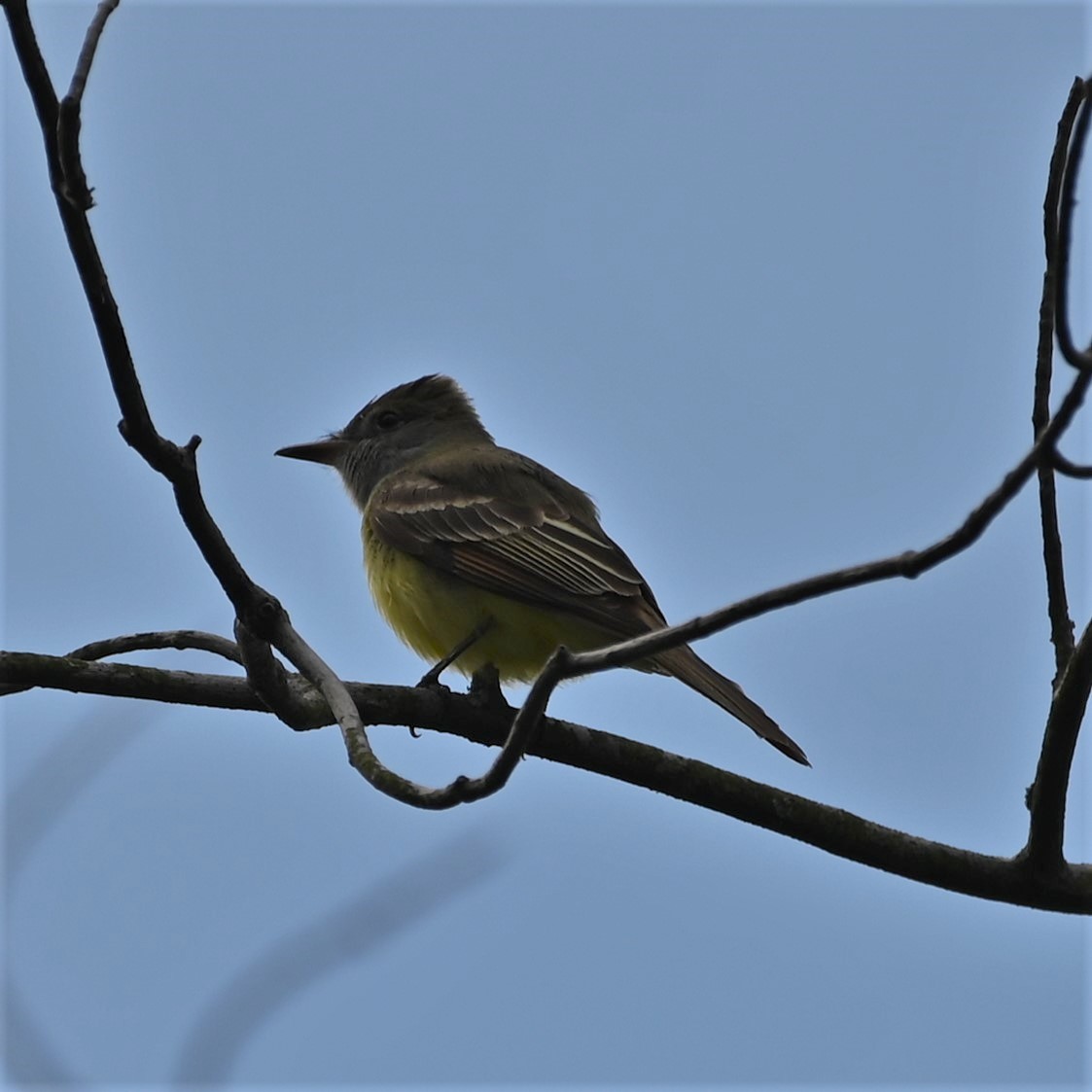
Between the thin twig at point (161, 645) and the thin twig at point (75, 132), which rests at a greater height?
the thin twig at point (75, 132)

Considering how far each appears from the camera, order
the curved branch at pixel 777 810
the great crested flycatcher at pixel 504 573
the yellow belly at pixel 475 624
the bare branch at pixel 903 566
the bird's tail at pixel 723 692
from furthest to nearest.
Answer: the yellow belly at pixel 475 624
the great crested flycatcher at pixel 504 573
the bird's tail at pixel 723 692
the curved branch at pixel 777 810
the bare branch at pixel 903 566

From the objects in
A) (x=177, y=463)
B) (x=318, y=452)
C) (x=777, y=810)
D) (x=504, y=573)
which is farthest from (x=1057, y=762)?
(x=318, y=452)

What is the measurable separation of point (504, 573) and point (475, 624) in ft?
0.78

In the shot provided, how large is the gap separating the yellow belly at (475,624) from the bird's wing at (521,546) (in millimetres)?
57

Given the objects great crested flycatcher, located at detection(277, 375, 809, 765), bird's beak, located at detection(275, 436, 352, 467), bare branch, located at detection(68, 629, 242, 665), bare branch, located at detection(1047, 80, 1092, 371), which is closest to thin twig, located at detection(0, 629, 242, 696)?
bare branch, located at detection(68, 629, 242, 665)

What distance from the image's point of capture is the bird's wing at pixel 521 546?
672 centimetres

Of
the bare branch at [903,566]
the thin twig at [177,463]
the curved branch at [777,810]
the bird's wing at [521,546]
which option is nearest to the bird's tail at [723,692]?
the bird's wing at [521,546]

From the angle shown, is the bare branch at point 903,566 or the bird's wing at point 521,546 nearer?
the bare branch at point 903,566

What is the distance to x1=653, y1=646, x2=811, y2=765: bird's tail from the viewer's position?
233 inches

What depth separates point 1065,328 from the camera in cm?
329

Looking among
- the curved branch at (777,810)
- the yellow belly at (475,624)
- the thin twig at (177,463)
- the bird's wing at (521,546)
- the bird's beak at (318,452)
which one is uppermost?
the bird's beak at (318,452)

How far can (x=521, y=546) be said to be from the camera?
712 cm

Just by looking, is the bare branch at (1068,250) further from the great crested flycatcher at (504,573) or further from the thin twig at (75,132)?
the great crested flycatcher at (504,573)

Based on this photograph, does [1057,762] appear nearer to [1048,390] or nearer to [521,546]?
[1048,390]
